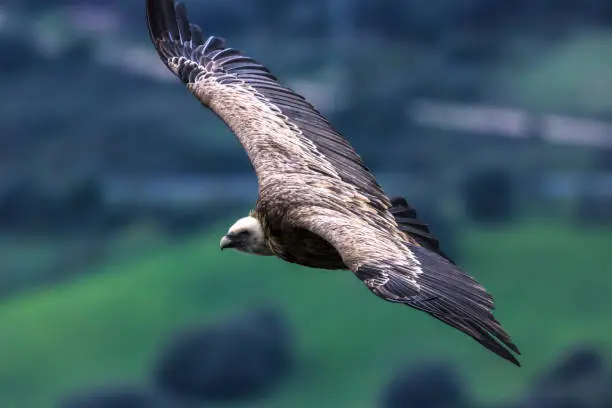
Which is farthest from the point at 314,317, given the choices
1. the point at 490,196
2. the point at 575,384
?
the point at 490,196

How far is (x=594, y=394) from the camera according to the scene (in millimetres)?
33719

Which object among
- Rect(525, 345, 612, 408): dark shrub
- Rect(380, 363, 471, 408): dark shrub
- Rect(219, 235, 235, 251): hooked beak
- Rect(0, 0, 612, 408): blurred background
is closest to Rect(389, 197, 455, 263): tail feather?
Rect(219, 235, 235, 251): hooked beak

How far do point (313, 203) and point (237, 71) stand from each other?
8.59ft

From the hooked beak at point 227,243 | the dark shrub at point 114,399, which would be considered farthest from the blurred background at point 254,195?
the hooked beak at point 227,243

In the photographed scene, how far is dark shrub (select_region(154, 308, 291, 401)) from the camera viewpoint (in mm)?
30406

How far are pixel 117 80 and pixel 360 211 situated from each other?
76.8 feet

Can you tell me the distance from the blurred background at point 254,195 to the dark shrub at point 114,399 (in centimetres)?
4

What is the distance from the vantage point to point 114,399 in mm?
33688

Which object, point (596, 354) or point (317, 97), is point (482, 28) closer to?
point (317, 97)

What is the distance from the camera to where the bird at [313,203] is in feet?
34.3

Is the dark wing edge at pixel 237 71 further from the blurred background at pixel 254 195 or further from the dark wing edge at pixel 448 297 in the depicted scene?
the blurred background at pixel 254 195

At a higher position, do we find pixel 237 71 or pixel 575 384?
pixel 575 384

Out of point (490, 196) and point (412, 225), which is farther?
point (490, 196)

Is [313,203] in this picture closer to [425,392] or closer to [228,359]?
[228,359]
